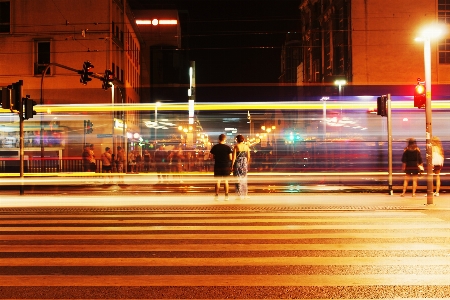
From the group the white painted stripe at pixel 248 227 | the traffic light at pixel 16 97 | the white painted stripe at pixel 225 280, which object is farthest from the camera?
the traffic light at pixel 16 97

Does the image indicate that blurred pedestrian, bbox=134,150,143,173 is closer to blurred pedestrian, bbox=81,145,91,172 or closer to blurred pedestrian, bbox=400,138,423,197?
blurred pedestrian, bbox=81,145,91,172

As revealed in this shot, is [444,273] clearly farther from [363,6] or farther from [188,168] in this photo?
[363,6]

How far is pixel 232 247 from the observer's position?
935cm

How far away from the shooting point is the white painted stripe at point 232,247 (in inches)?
360

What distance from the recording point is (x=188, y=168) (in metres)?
24.0

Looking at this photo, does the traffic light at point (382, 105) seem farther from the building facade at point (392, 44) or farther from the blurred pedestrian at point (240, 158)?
the building facade at point (392, 44)

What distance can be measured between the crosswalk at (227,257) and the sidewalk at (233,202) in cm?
217

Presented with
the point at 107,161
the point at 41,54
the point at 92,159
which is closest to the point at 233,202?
the point at 107,161

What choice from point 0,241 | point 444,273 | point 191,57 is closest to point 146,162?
point 0,241

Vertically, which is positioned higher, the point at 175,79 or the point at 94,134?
the point at 175,79

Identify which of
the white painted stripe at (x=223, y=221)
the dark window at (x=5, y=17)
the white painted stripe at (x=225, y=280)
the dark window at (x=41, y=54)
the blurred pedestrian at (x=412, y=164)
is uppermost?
the dark window at (x=5, y=17)

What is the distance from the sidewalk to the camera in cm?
1565

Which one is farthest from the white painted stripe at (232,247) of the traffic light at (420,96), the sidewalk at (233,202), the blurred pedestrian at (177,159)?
the blurred pedestrian at (177,159)

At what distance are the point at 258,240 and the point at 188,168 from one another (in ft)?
46.5
